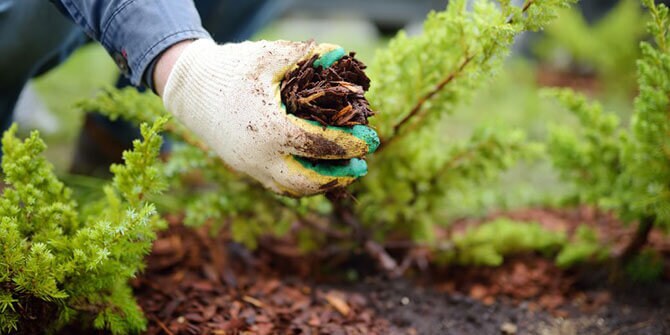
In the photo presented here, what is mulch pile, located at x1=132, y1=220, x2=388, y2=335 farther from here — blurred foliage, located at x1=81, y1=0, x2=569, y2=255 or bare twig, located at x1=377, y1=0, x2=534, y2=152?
bare twig, located at x1=377, y1=0, x2=534, y2=152

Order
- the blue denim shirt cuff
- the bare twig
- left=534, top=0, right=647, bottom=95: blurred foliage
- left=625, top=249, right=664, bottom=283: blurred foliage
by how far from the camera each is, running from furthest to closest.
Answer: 1. left=534, top=0, right=647, bottom=95: blurred foliage
2. left=625, top=249, right=664, bottom=283: blurred foliage
3. the bare twig
4. the blue denim shirt cuff

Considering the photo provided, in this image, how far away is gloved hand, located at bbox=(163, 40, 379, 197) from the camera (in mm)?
1274

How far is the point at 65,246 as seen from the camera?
127 cm

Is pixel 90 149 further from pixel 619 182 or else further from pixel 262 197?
Result: pixel 619 182

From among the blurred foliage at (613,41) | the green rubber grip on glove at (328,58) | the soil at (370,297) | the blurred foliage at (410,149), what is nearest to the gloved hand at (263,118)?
the green rubber grip on glove at (328,58)

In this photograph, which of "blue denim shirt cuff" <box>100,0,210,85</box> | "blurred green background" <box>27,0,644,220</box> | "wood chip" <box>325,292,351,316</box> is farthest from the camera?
"blurred green background" <box>27,0,644,220</box>

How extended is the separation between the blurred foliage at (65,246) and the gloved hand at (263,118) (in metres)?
0.16

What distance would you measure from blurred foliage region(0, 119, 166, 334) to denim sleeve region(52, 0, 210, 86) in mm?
280

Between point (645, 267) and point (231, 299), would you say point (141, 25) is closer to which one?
point (231, 299)

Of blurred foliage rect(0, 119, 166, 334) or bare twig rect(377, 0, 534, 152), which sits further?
bare twig rect(377, 0, 534, 152)

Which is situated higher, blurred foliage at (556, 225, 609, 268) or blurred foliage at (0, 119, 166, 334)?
blurred foliage at (556, 225, 609, 268)

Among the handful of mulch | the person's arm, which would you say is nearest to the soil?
the person's arm

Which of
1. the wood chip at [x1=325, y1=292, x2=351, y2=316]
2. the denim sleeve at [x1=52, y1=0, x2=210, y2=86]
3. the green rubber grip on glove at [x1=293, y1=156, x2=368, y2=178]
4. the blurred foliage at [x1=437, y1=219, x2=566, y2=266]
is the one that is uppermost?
the denim sleeve at [x1=52, y1=0, x2=210, y2=86]

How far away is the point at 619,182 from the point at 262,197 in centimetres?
128
